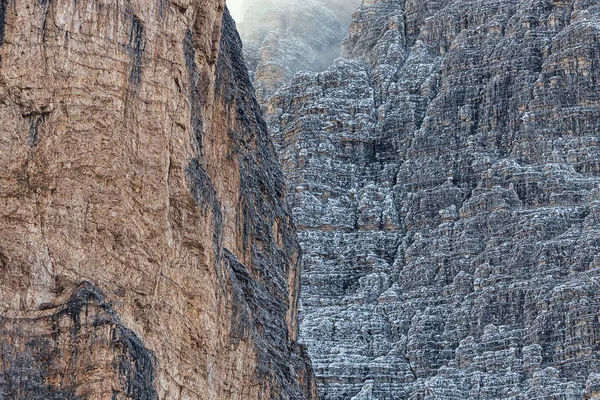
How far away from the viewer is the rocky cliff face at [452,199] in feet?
438

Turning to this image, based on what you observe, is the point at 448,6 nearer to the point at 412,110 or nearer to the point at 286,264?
the point at 412,110

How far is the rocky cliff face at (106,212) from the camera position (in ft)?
124

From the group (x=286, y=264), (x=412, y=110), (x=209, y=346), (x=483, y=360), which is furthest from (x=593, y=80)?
(x=209, y=346)

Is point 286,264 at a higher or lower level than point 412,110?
lower

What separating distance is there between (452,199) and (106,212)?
115 m

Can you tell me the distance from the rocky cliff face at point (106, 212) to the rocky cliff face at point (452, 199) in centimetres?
8096

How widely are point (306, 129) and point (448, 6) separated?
65.7 feet

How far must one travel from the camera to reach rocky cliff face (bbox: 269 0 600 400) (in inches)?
5251

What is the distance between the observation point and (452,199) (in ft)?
506

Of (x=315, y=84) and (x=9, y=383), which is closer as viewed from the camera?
(x=9, y=383)

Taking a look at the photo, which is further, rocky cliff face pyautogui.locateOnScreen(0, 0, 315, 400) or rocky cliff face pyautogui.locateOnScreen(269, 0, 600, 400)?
rocky cliff face pyautogui.locateOnScreen(269, 0, 600, 400)

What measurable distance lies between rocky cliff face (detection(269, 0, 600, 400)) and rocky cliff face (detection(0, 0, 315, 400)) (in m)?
81.0

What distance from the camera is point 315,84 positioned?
173 m

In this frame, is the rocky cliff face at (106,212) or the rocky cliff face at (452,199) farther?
the rocky cliff face at (452,199)
